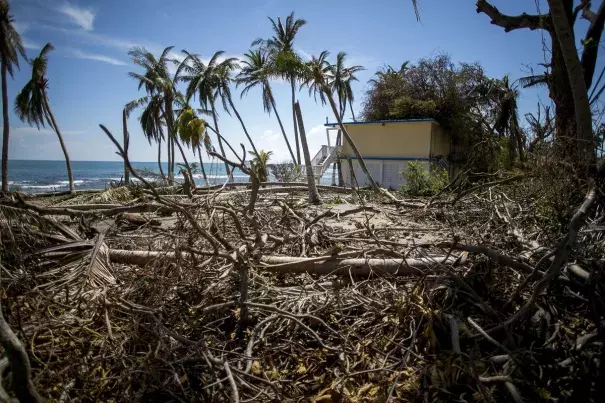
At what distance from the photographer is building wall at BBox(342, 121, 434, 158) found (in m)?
20.5

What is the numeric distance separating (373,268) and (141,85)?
30.1 m

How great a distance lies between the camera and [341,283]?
3752 mm

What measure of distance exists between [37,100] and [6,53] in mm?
4142

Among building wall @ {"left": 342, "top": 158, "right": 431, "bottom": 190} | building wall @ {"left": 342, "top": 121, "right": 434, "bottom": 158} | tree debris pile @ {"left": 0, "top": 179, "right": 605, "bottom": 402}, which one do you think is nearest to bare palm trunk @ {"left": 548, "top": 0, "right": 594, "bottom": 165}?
tree debris pile @ {"left": 0, "top": 179, "right": 605, "bottom": 402}

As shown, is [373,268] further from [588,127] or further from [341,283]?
[588,127]

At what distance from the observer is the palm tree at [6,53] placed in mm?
18672

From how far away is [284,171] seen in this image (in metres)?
21.2

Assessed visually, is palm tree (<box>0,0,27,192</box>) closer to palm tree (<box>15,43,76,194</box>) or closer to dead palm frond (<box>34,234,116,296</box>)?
palm tree (<box>15,43,76,194</box>)

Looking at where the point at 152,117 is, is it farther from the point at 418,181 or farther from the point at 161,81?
the point at 418,181

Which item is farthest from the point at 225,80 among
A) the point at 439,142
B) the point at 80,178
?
the point at 80,178

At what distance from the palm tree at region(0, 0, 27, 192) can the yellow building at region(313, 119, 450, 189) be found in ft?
63.3

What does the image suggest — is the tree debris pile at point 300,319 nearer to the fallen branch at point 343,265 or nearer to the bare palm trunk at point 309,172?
the fallen branch at point 343,265

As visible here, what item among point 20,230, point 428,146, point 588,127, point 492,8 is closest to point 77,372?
point 20,230

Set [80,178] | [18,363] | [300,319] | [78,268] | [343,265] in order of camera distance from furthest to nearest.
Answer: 1. [80,178]
2. [343,265]
3. [78,268]
4. [300,319]
5. [18,363]
